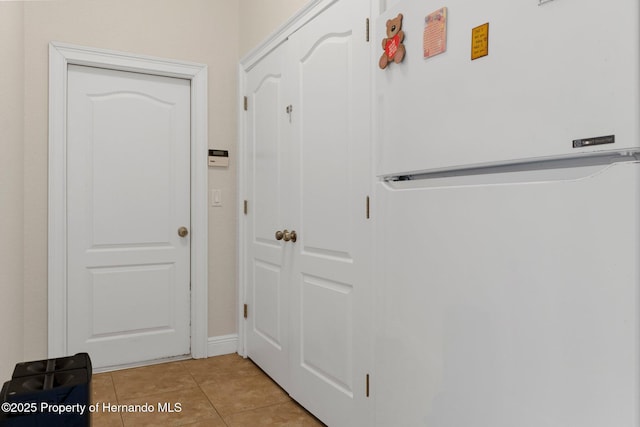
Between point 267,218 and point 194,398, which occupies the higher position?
point 267,218

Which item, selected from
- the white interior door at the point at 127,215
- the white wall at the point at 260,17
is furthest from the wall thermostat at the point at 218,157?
the white wall at the point at 260,17

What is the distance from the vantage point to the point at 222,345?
3.11 meters

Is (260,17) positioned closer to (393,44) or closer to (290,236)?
(290,236)

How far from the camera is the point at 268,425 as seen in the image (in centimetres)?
208

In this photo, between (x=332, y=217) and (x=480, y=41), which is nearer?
(x=480, y=41)

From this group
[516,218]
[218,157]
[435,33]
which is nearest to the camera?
[516,218]

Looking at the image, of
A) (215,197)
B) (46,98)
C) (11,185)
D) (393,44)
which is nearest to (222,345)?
(215,197)

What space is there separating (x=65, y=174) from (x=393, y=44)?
238 cm

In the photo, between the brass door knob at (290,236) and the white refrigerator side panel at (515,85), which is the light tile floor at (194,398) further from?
the white refrigerator side panel at (515,85)

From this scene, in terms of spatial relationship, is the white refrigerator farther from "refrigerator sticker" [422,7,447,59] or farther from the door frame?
the door frame

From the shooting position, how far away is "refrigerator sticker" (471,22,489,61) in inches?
32.7

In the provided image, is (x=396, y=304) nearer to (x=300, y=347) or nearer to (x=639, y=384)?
(x=639, y=384)

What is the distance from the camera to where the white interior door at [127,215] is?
2.73 m

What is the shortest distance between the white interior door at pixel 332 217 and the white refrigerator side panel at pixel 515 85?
27.9 inches
